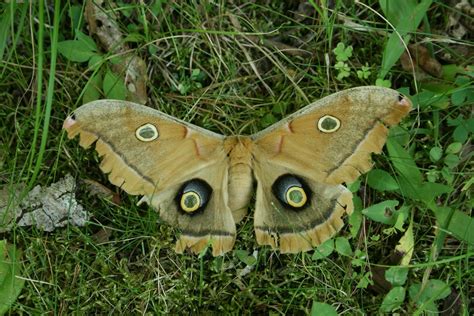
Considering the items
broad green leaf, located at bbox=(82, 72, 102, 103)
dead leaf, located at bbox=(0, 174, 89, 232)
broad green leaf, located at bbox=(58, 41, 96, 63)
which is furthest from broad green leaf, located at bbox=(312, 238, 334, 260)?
broad green leaf, located at bbox=(58, 41, 96, 63)

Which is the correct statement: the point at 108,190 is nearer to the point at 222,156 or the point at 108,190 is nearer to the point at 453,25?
the point at 222,156

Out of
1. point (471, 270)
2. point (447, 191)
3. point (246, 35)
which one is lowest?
point (471, 270)

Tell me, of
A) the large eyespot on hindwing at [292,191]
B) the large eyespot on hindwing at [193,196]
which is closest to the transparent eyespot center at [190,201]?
the large eyespot on hindwing at [193,196]

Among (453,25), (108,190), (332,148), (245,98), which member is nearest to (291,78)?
(245,98)

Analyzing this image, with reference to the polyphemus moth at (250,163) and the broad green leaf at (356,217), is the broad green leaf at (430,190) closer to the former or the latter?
the broad green leaf at (356,217)

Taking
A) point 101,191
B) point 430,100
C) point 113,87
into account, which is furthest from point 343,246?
point 113,87

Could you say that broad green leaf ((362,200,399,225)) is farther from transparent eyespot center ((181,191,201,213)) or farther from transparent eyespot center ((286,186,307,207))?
transparent eyespot center ((181,191,201,213))
